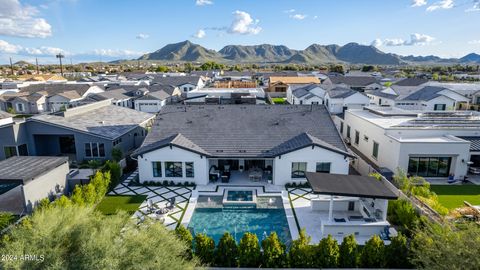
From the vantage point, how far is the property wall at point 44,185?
17.2 meters

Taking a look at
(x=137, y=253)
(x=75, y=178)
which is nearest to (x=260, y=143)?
(x=75, y=178)

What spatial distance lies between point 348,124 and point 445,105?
21.4 m

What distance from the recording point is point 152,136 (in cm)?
2441

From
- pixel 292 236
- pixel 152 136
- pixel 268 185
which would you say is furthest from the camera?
pixel 152 136

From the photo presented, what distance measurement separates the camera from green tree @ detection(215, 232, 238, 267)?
12.8 meters

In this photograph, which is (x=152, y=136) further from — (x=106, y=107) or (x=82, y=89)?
(x=82, y=89)

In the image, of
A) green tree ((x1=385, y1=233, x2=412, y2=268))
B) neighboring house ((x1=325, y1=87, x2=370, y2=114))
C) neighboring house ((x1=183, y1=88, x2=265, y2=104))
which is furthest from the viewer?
neighboring house ((x1=325, y1=87, x2=370, y2=114))

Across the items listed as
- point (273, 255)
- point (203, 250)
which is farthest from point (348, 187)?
point (203, 250)

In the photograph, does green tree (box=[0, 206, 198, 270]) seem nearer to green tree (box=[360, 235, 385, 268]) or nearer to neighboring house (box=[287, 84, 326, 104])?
green tree (box=[360, 235, 385, 268])

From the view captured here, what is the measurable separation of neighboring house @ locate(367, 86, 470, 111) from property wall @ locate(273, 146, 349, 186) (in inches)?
1159

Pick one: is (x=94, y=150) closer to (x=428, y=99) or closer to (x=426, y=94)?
(x=428, y=99)

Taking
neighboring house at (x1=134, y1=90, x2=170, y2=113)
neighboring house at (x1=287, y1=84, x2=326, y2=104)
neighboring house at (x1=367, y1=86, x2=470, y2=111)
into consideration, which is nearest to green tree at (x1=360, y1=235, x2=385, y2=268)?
neighboring house at (x1=287, y1=84, x2=326, y2=104)

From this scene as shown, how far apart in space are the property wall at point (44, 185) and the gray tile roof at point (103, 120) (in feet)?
20.2

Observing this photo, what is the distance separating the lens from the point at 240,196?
20.6 meters
